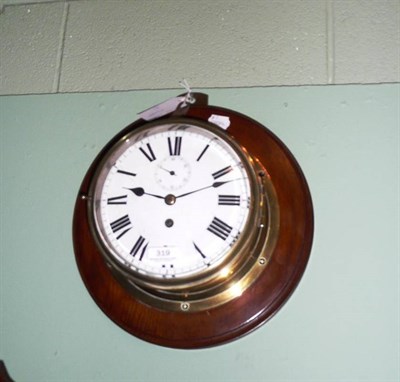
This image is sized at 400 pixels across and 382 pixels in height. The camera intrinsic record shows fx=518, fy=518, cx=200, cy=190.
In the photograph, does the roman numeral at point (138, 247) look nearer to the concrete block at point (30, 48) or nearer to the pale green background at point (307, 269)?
the pale green background at point (307, 269)

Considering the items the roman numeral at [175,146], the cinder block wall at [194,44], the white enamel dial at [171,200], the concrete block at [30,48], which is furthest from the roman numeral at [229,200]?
the concrete block at [30,48]

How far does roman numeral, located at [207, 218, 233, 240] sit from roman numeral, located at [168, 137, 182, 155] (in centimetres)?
16

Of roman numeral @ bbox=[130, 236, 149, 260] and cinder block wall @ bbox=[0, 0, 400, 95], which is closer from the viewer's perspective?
roman numeral @ bbox=[130, 236, 149, 260]

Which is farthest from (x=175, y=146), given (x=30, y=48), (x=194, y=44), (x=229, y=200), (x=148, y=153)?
(x=30, y=48)

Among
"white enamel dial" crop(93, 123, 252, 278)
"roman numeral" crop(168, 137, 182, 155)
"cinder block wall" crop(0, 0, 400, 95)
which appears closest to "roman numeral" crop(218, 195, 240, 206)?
"white enamel dial" crop(93, 123, 252, 278)

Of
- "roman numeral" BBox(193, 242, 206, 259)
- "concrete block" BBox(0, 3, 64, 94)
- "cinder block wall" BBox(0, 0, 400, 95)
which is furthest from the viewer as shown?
"concrete block" BBox(0, 3, 64, 94)

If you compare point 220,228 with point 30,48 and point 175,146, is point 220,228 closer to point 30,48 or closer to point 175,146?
point 175,146

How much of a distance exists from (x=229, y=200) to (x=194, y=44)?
1.53 feet

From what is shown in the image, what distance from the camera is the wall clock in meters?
0.94

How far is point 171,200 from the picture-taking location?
978 mm

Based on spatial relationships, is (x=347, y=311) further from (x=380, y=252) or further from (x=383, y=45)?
(x=383, y=45)

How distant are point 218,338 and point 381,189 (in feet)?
1.42

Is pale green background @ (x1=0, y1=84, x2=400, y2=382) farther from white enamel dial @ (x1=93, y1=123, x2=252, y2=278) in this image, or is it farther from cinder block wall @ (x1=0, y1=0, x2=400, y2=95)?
white enamel dial @ (x1=93, y1=123, x2=252, y2=278)

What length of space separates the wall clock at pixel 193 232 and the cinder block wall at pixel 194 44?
0.22 metres
